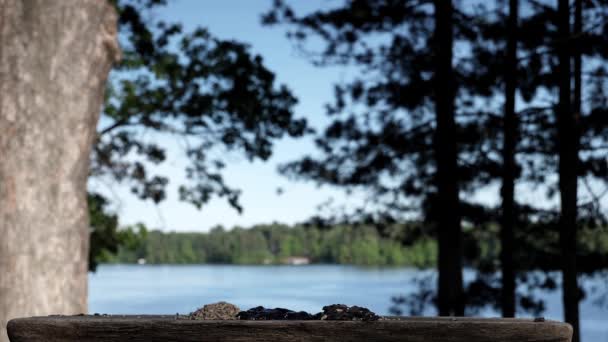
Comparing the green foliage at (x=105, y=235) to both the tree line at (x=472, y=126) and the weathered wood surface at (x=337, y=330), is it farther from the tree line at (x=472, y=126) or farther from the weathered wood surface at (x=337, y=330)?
the weathered wood surface at (x=337, y=330)

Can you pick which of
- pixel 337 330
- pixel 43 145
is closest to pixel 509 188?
pixel 43 145

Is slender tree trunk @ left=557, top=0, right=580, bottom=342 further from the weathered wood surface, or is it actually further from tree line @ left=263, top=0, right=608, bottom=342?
the weathered wood surface

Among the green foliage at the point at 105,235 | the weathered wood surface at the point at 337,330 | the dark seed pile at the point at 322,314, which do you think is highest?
the green foliage at the point at 105,235

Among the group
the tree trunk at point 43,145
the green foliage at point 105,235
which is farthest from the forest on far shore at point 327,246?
the tree trunk at point 43,145

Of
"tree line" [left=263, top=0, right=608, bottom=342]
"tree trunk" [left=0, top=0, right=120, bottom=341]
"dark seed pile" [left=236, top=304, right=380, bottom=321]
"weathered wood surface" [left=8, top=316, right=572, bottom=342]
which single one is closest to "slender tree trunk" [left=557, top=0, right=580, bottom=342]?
"tree line" [left=263, top=0, right=608, bottom=342]

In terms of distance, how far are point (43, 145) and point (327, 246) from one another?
117 feet

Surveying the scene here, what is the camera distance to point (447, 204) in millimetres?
10672

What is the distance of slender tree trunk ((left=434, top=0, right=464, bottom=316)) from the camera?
10.6 meters

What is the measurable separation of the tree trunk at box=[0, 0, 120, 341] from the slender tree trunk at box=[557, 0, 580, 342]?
20.8 feet

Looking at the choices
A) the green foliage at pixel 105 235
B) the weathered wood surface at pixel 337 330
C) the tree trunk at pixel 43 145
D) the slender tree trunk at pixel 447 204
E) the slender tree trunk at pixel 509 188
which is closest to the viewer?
the weathered wood surface at pixel 337 330

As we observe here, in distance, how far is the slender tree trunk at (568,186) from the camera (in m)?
10.0

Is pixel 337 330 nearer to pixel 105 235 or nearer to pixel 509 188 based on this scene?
pixel 509 188

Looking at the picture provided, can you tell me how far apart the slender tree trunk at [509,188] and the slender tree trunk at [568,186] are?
1.94 feet

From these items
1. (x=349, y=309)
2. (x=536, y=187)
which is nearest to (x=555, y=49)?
(x=536, y=187)
